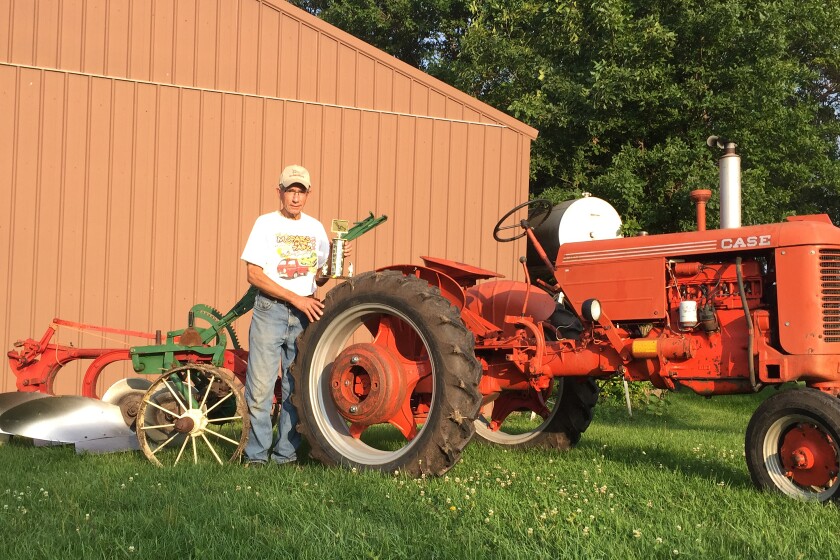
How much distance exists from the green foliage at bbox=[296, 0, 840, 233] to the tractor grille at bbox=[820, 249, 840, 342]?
7.16 metres

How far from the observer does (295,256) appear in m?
5.07

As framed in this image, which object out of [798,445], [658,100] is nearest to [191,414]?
[798,445]

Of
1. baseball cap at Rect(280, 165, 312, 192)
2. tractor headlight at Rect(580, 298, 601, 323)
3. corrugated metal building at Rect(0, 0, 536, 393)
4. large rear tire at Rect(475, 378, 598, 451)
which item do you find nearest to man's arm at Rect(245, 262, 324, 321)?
baseball cap at Rect(280, 165, 312, 192)

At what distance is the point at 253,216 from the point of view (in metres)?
8.57

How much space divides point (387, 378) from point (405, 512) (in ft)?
4.00

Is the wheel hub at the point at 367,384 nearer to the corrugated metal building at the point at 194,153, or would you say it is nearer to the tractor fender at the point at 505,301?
the tractor fender at the point at 505,301

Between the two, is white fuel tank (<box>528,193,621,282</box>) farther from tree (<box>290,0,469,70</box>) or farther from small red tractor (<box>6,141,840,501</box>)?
tree (<box>290,0,469,70</box>)

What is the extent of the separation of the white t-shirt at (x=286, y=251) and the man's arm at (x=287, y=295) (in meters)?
0.08

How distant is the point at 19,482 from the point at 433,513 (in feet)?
7.10

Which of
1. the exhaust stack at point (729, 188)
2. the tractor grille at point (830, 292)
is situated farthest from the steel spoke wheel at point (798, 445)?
the exhaust stack at point (729, 188)

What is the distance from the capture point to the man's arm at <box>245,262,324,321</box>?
489cm

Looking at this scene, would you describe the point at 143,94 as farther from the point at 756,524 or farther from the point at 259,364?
the point at 756,524

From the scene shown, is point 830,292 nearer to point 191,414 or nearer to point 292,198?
point 292,198

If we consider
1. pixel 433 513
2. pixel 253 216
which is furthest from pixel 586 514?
pixel 253 216
